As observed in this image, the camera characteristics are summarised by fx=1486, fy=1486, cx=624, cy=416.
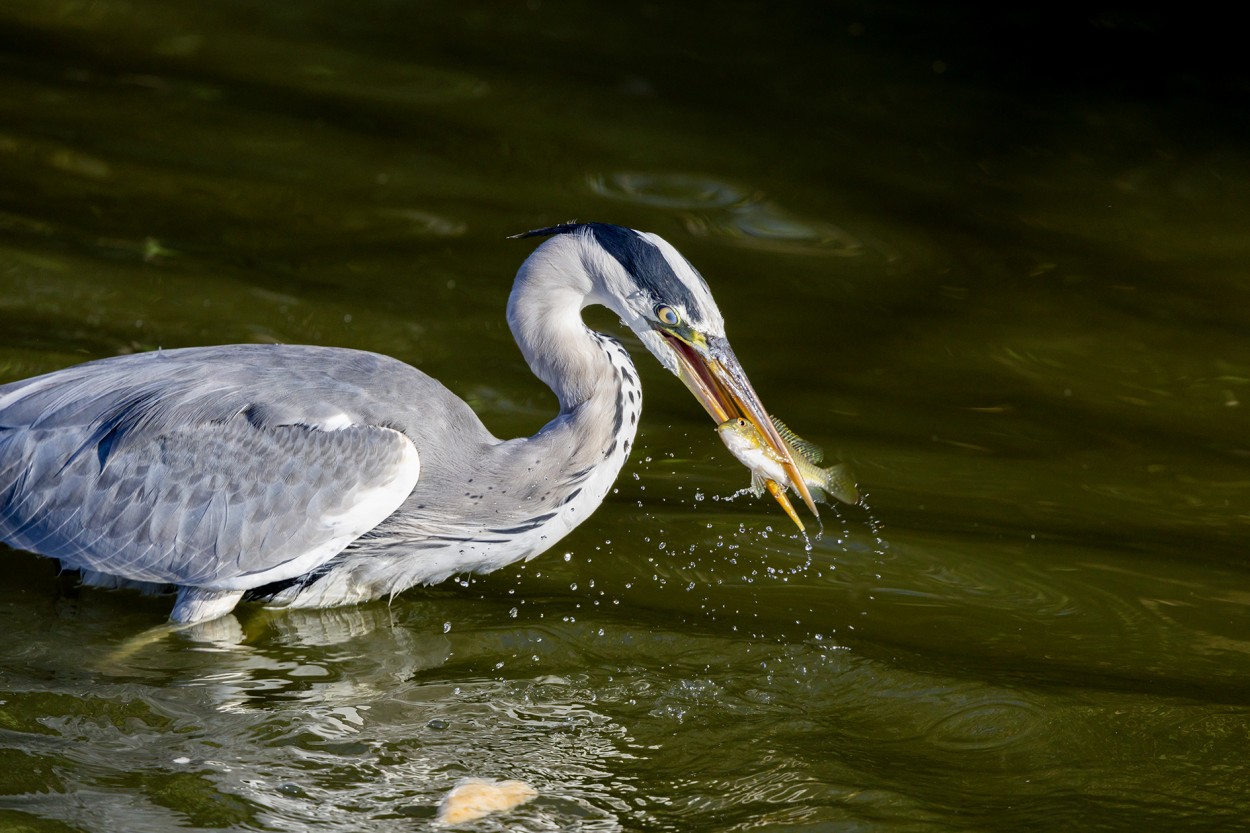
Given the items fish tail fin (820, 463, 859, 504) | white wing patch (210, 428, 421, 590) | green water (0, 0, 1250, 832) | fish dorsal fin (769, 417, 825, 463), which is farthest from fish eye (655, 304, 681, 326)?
green water (0, 0, 1250, 832)

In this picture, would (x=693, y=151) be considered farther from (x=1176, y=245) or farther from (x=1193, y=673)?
(x=1193, y=673)

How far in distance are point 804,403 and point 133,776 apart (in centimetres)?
344

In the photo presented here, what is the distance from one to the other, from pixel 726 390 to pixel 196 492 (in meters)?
1.86

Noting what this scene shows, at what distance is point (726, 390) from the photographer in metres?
4.98

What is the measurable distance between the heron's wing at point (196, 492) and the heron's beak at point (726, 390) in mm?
992

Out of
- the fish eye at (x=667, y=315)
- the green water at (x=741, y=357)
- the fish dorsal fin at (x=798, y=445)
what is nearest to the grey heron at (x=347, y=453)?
the fish eye at (x=667, y=315)

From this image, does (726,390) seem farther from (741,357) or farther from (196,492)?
(741,357)

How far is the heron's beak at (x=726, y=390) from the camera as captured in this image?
489cm

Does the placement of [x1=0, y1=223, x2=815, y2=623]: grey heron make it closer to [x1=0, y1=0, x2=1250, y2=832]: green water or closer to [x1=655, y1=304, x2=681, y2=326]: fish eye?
[x1=655, y1=304, x2=681, y2=326]: fish eye

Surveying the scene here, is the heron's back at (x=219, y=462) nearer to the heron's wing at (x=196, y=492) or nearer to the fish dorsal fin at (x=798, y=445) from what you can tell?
the heron's wing at (x=196, y=492)

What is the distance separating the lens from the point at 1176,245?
328 inches

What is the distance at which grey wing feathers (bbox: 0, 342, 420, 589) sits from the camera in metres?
5.00

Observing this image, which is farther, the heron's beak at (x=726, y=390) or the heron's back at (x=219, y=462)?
the heron's back at (x=219, y=462)

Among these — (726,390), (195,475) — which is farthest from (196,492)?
(726,390)
